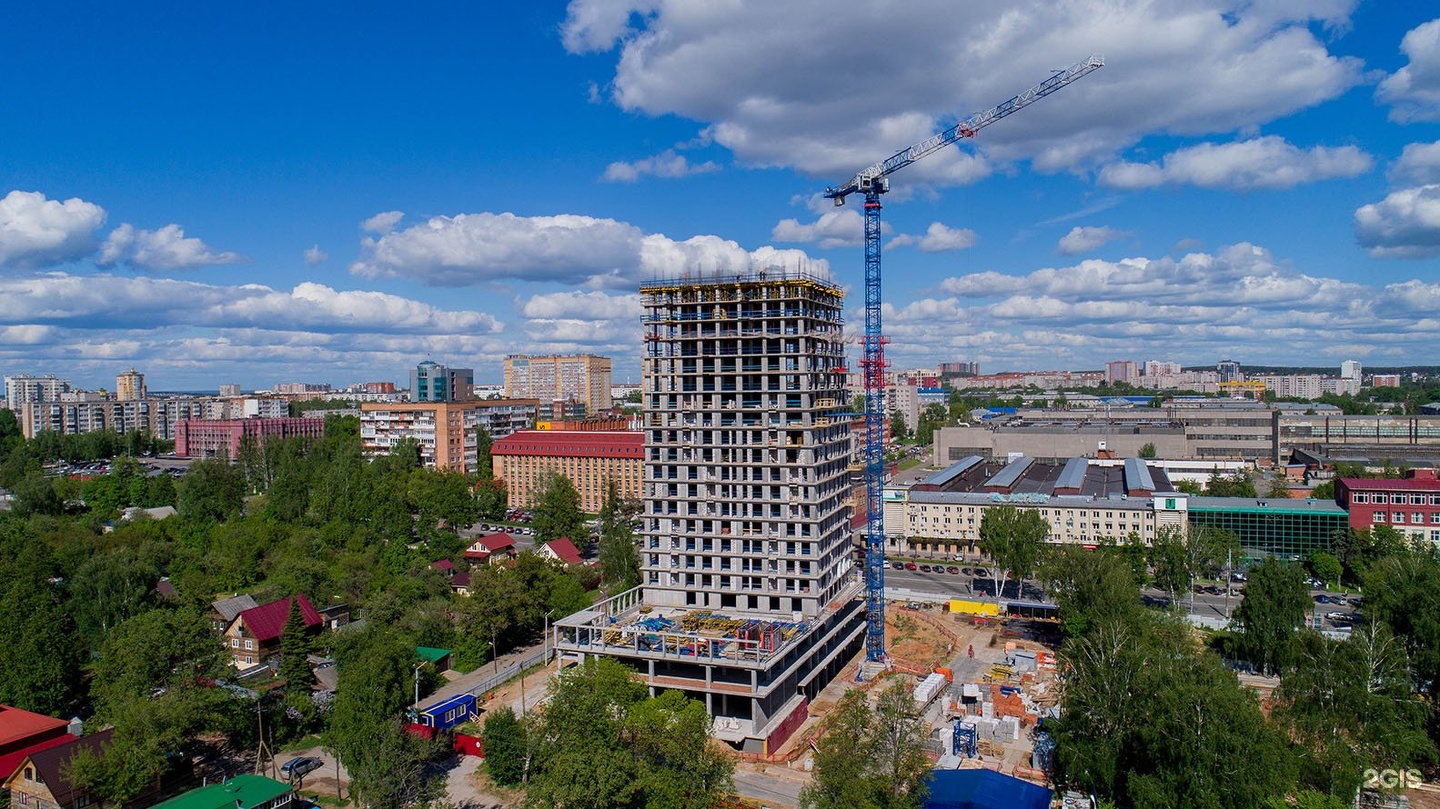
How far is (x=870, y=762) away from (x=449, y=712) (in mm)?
21606

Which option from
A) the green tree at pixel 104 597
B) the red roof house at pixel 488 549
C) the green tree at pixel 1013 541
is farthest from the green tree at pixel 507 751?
the green tree at pixel 1013 541

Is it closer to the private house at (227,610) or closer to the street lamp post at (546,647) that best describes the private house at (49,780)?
the private house at (227,610)

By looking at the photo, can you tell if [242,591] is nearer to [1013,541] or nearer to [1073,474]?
[1013,541]

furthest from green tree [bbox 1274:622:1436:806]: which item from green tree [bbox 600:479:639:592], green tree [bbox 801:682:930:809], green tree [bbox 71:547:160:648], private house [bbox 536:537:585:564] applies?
green tree [bbox 71:547:160:648]

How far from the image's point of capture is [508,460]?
4218 inches

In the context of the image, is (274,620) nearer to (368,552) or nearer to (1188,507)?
(368,552)

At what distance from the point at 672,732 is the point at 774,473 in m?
18.4

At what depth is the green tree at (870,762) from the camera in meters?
27.0

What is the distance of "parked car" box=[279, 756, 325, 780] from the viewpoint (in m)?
36.3

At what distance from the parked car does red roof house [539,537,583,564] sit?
29778mm

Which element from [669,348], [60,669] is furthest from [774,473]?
[60,669]

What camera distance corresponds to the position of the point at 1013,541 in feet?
206

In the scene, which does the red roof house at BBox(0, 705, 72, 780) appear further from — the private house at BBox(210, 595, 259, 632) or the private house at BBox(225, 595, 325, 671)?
the private house at BBox(210, 595, 259, 632)

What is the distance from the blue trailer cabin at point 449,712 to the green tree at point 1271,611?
39.4 m
